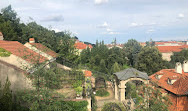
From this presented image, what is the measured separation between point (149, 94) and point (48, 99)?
287 inches

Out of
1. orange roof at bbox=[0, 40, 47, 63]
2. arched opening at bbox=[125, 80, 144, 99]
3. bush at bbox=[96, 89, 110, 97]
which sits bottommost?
bush at bbox=[96, 89, 110, 97]

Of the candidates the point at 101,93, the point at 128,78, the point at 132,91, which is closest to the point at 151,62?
the point at 101,93

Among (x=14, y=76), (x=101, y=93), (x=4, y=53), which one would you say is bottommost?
(x=101, y=93)

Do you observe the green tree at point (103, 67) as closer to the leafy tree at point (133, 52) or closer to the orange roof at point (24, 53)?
the leafy tree at point (133, 52)

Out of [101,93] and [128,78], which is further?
[101,93]

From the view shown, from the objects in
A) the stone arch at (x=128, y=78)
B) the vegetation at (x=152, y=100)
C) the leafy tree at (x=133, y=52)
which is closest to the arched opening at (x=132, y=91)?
the stone arch at (x=128, y=78)

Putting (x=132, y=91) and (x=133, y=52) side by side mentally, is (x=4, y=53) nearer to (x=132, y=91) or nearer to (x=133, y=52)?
(x=132, y=91)

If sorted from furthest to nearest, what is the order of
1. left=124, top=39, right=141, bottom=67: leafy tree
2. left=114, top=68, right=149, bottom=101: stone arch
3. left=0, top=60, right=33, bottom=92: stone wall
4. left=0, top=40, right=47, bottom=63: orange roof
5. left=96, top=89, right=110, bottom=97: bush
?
1. left=124, top=39, right=141, bottom=67: leafy tree
2. left=96, top=89, right=110, bottom=97: bush
3. left=114, top=68, right=149, bottom=101: stone arch
4. left=0, top=60, right=33, bottom=92: stone wall
5. left=0, top=40, right=47, bottom=63: orange roof

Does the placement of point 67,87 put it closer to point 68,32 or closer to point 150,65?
point 68,32

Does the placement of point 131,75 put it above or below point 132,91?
above

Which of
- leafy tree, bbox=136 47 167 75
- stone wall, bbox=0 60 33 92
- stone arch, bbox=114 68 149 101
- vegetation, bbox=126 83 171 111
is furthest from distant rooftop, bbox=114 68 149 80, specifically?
leafy tree, bbox=136 47 167 75

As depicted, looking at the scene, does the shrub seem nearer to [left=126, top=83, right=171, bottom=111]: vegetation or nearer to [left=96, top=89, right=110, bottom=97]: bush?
[left=96, top=89, right=110, bottom=97]: bush

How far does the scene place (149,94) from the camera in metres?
11.1

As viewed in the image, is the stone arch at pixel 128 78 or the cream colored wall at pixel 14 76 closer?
the cream colored wall at pixel 14 76
